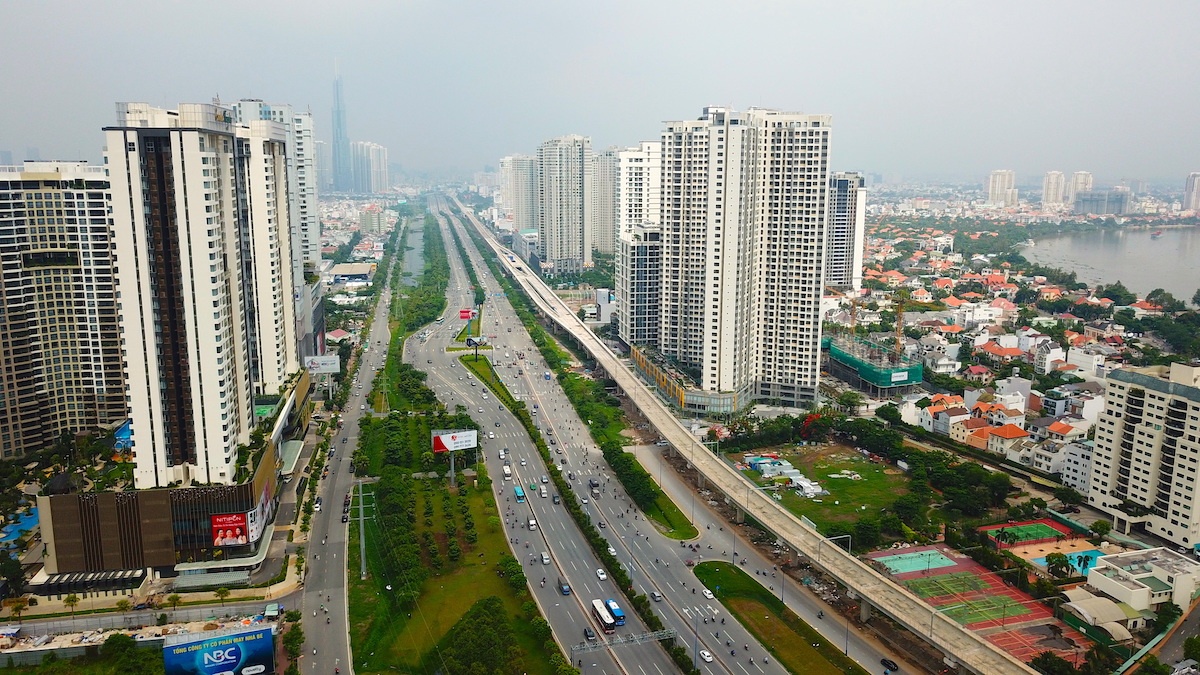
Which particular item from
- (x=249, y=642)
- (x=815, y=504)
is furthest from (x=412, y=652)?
(x=815, y=504)

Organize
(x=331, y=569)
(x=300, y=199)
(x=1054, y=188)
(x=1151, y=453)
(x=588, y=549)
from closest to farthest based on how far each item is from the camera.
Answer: (x=331, y=569)
(x=588, y=549)
(x=1151, y=453)
(x=300, y=199)
(x=1054, y=188)

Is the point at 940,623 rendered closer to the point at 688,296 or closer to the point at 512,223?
the point at 688,296

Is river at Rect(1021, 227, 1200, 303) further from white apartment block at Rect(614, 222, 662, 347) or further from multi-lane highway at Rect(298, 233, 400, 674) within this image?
multi-lane highway at Rect(298, 233, 400, 674)

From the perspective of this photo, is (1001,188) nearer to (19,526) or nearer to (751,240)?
(751,240)

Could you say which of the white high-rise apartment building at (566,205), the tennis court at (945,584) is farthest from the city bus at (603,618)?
the white high-rise apartment building at (566,205)

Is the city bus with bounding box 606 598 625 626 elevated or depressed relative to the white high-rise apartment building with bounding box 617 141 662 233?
depressed

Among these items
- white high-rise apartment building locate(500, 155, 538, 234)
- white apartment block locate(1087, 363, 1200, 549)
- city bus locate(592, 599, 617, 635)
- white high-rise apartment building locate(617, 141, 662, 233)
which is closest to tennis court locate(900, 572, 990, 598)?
white apartment block locate(1087, 363, 1200, 549)

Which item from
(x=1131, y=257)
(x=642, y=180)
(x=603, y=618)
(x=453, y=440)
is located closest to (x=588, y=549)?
(x=603, y=618)
